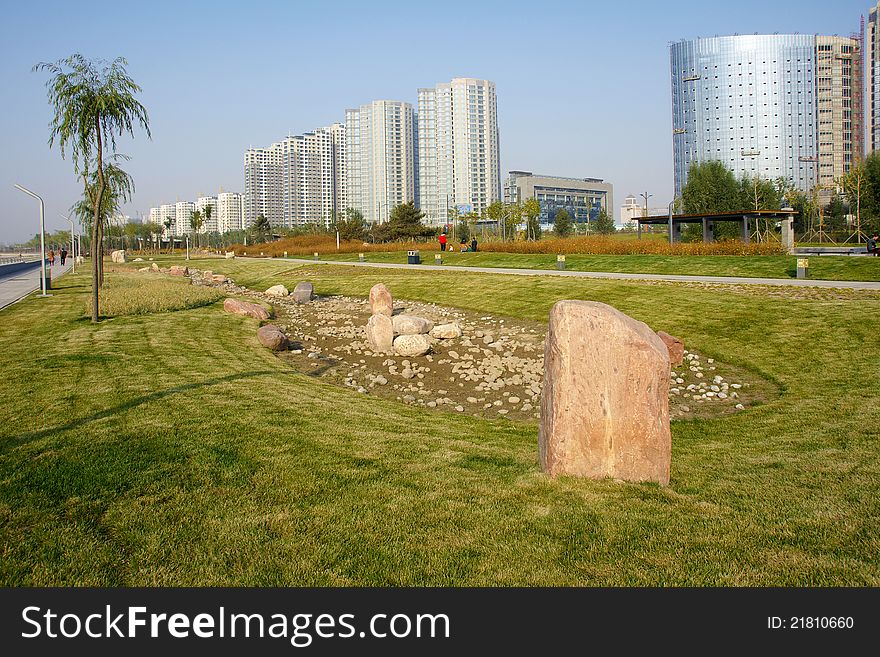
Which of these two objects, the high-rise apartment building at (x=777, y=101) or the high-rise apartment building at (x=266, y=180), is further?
the high-rise apartment building at (x=266, y=180)

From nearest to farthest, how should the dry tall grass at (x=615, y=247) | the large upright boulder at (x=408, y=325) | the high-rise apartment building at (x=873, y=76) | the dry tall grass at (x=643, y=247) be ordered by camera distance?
the large upright boulder at (x=408, y=325)
the dry tall grass at (x=643, y=247)
the dry tall grass at (x=615, y=247)
the high-rise apartment building at (x=873, y=76)

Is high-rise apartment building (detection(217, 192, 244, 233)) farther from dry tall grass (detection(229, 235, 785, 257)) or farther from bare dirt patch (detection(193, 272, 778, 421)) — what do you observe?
bare dirt patch (detection(193, 272, 778, 421))

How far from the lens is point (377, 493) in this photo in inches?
197

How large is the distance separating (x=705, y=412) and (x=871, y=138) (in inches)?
6009

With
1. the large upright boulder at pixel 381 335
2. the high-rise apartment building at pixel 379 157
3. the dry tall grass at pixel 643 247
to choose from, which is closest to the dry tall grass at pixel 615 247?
the dry tall grass at pixel 643 247

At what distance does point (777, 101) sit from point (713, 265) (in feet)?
414

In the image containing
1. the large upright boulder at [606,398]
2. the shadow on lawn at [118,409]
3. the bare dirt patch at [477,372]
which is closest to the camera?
the large upright boulder at [606,398]

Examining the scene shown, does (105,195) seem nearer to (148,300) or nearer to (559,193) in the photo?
(148,300)

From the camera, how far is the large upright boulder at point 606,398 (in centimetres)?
512

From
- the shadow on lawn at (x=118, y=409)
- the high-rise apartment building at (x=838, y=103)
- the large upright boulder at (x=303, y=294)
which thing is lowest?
the shadow on lawn at (x=118, y=409)

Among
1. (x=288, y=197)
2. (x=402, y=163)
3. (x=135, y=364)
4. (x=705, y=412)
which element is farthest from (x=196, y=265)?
(x=288, y=197)

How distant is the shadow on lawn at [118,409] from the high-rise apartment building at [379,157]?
126578mm

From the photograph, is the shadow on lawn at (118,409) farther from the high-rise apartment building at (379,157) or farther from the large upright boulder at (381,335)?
the high-rise apartment building at (379,157)

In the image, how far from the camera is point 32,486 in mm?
4863
